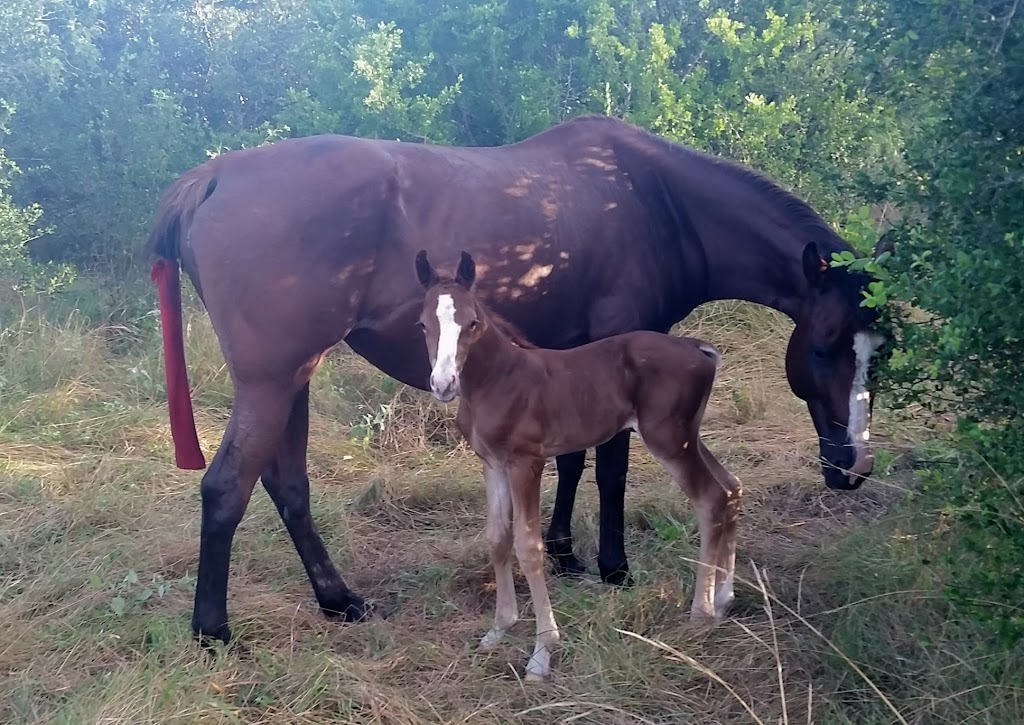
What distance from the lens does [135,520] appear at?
4723 mm

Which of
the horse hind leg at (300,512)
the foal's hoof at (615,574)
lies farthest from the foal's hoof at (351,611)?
the foal's hoof at (615,574)

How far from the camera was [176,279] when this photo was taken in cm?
385

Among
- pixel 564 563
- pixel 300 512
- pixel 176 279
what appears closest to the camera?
pixel 176 279

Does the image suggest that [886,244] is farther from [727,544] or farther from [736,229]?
[727,544]

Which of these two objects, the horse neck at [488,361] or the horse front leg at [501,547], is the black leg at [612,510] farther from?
the horse neck at [488,361]

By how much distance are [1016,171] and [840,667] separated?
1674 mm

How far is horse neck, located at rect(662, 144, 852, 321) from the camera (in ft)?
13.5

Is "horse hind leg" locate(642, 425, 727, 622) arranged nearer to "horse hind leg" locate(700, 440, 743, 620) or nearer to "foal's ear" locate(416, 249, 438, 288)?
"horse hind leg" locate(700, 440, 743, 620)

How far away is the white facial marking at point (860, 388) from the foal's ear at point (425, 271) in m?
1.76

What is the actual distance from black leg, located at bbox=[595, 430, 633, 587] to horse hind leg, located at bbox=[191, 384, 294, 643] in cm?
144

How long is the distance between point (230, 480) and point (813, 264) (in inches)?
99.1

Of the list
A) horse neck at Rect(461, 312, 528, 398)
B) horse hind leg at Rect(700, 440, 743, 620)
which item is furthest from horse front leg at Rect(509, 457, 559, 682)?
horse hind leg at Rect(700, 440, 743, 620)

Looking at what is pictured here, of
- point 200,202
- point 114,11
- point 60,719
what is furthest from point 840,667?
point 114,11

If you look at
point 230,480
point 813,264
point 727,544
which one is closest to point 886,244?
point 813,264
